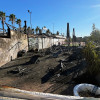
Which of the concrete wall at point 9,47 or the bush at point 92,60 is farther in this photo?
the concrete wall at point 9,47

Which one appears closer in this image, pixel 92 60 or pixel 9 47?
pixel 92 60

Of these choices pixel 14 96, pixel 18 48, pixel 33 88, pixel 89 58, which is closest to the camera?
pixel 14 96

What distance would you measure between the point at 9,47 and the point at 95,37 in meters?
8.66

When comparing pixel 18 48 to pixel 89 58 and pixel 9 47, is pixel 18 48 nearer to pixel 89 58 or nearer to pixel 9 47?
pixel 9 47

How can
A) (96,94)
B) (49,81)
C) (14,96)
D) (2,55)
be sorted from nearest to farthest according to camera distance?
(14,96) < (96,94) < (49,81) < (2,55)

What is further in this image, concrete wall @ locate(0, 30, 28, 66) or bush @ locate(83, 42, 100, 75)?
concrete wall @ locate(0, 30, 28, 66)

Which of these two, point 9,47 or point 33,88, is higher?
point 9,47

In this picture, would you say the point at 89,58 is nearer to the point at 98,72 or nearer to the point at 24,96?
the point at 98,72

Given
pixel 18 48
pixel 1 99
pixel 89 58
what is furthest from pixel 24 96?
pixel 18 48

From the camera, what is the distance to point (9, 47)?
10039 mm

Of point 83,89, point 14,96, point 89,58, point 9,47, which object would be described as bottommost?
point 83,89

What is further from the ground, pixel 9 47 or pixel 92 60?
pixel 9 47

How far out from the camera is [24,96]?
191 centimetres

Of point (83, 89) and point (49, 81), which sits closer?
point (83, 89)
